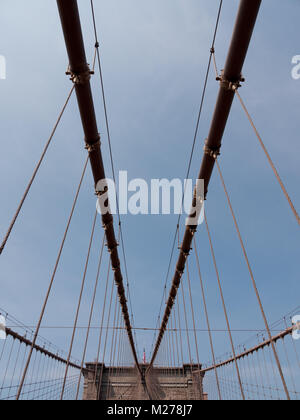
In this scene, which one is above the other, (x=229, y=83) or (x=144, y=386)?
(x=144, y=386)

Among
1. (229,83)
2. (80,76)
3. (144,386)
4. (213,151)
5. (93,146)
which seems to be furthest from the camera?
(144,386)

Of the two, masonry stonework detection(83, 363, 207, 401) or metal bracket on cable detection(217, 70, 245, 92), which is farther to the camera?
masonry stonework detection(83, 363, 207, 401)

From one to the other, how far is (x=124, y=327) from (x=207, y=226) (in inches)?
864

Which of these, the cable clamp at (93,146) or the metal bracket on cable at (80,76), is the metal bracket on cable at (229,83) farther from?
the cable clamp at (93,146)

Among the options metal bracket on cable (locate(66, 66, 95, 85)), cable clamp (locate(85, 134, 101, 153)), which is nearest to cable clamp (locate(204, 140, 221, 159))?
cable clamp (locate(85, 134, 101, 153))

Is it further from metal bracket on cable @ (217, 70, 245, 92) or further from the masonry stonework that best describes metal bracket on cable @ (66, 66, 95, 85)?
the masonry stonework

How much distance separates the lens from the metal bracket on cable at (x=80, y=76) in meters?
5.25

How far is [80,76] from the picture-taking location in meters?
5.27

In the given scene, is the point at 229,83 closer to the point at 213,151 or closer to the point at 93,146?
the point at 213,151

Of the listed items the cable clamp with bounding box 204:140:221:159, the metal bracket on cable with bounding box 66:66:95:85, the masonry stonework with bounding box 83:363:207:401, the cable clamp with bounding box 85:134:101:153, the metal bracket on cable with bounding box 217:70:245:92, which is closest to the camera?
the metal bracket on cable with bounding box 66:66:95:85

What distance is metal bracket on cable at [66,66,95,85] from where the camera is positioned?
207 inches

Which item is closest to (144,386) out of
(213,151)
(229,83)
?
(213,151)

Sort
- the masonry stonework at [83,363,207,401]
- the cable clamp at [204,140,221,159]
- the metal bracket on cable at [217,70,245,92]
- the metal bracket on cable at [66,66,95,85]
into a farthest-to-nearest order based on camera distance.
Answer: the masonry stonework at [83,363,207,401] → the cable clamp at [204,140,221,159] → the metal bracket on cable at [217,70,245,92] → the metal bracket on cable at [66,66,95,85]
